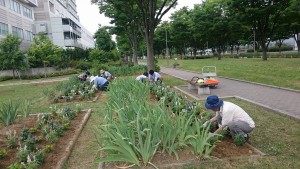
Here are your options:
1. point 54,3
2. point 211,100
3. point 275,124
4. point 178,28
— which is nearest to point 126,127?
point 211,100

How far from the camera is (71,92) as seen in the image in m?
10.8

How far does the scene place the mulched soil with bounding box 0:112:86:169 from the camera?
176 inches

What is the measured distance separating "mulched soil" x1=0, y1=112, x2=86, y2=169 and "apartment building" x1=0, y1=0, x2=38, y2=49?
2827 cm

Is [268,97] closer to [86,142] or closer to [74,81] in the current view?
[86,142]

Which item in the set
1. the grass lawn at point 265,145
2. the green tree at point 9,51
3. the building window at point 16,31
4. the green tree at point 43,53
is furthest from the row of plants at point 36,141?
the building window at point 16,31

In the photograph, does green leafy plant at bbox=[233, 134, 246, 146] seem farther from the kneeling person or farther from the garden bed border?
the kneeling person

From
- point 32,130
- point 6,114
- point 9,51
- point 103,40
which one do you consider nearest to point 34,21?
point 103,40

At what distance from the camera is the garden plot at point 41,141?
14.2 ft

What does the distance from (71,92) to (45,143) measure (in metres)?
5.58

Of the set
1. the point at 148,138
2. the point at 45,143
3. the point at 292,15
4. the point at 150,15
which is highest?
the point at 292,15

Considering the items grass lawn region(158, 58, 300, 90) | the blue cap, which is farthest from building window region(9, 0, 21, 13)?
the blue cap

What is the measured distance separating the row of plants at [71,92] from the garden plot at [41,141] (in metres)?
2.73

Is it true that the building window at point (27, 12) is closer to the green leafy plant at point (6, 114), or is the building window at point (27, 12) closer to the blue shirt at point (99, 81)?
the blue shirt at point (99, 81)

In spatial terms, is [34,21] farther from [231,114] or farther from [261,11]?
[231,114]
